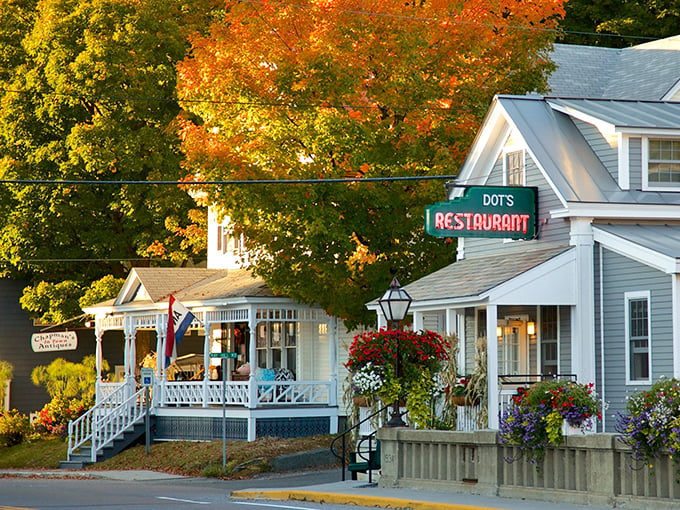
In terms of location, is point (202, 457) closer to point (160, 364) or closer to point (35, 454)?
point (160, 364)

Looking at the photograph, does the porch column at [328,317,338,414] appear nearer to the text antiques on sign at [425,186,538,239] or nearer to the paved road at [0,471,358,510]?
the paved road at [0,471,358,510]

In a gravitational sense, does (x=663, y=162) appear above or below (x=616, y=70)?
below

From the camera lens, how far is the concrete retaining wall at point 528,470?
18094 mm

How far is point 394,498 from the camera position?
20750mm

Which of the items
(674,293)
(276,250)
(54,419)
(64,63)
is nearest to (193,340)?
(54,419)

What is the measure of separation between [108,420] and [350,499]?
17.3 metres

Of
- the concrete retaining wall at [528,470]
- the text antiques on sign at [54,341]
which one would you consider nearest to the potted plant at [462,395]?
the concrete retaining wall at [528,470]

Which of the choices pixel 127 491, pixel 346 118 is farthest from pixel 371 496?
pixel 346 118

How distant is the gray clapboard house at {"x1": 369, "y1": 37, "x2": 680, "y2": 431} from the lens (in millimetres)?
23953

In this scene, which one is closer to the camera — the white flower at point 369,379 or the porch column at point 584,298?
the white flower at point 369,379

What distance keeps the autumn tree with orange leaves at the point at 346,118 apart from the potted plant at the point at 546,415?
11.2 metres

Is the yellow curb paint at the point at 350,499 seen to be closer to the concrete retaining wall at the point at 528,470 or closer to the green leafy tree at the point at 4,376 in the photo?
the concrete retaining wall at the point at 528,470

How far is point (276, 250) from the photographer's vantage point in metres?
32.0

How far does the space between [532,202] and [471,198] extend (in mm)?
1640
